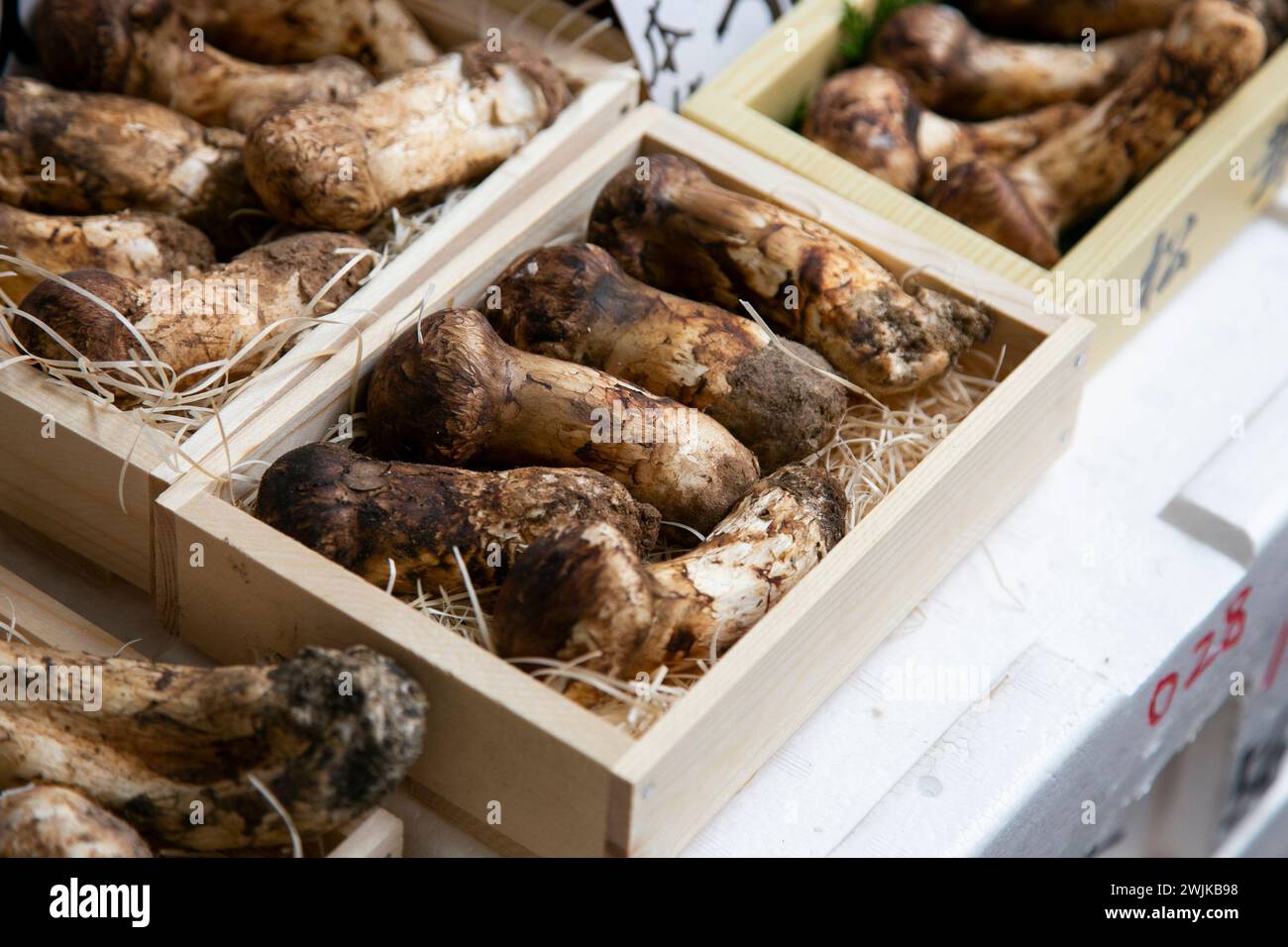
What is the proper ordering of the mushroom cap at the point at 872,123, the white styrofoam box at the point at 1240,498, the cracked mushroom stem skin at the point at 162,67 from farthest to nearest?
the mushroom cap at the point at 872,123 < the cracked mushroom stem skin at the point at 162,67 < the white styrofoam box at the point at 1240,498

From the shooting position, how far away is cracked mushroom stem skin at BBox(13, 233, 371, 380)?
1.48 m

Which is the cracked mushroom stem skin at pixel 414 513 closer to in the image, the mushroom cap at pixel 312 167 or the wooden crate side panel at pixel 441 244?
the wooden crate side panel at pixel 441 244

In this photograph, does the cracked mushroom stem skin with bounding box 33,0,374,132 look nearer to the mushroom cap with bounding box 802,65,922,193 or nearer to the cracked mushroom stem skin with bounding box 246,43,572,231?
the cracked mushroom stem skin with bounding box 246,43,572,231

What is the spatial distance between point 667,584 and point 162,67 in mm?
997

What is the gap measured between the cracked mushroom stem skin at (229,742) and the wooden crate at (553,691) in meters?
0.06

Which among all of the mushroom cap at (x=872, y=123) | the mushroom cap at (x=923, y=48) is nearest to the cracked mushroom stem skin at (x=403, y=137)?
the mushroom cap at (x=872, y=123)

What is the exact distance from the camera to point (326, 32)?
1992mm

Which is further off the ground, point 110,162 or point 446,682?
point 110,162

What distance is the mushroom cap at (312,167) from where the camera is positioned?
65.2 inches

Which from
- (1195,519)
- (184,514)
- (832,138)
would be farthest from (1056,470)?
(184,514)

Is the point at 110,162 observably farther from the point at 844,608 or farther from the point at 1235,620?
the point at 1235,620

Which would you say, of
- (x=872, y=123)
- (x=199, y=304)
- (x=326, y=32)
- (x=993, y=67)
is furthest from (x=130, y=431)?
(x=993, y=67)
